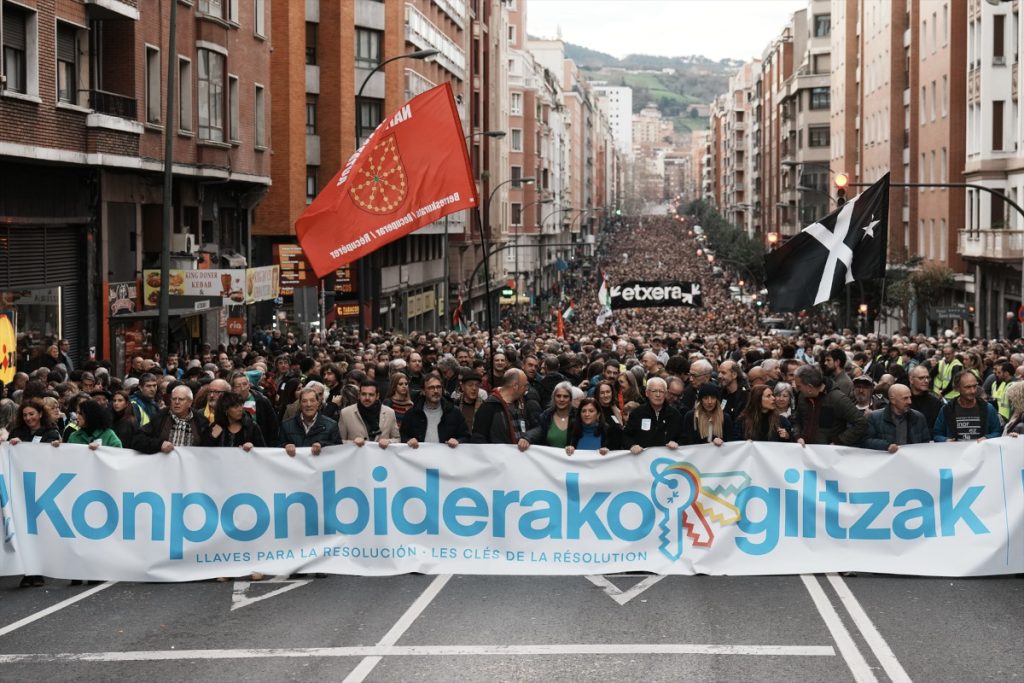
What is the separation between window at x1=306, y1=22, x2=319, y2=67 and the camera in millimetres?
52969

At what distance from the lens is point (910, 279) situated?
200 feet

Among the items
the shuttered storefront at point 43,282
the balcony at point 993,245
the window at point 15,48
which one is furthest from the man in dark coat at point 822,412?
the balcony at point 993,245

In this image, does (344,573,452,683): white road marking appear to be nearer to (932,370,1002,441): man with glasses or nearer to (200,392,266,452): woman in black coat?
(200,392,266,452): woman in black coat

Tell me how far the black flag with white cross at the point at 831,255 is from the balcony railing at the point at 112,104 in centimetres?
1517

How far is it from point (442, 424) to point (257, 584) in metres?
2.11

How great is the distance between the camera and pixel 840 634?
1014 cm

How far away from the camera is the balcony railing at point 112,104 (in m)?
28.5

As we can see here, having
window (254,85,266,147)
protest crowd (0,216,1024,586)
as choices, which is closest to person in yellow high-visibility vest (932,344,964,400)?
protest crowd (0,216,1024,586)

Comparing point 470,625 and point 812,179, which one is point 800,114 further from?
point 470,625

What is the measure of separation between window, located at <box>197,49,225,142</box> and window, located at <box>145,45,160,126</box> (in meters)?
2.36

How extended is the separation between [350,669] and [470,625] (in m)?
1.39

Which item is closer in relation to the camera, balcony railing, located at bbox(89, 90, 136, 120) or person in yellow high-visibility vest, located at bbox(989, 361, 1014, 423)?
person in yellow high-visibility vest, located at bbox(989, 361, 1014, 423)

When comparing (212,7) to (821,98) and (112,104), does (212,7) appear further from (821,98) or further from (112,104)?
(821,98)

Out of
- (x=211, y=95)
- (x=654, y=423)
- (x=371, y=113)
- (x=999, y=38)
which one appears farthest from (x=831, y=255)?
(x=371, y=113)
